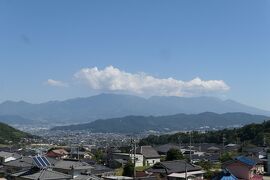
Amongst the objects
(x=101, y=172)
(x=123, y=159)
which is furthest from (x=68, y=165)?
(x=123, y=159)

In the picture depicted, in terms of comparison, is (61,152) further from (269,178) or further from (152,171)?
(269,178)

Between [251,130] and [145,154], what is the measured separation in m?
24.9

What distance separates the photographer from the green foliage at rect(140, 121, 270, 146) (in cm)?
6050

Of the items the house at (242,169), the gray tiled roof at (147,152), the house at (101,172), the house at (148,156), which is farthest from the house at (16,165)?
the gray tiled roof at (147,152)

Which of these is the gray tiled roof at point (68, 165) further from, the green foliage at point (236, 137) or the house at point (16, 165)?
the green foliage at point (236, 137)

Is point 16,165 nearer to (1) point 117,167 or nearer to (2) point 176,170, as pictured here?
(1) point 117,167

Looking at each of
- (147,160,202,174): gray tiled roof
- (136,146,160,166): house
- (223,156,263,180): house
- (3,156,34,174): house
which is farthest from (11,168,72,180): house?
(136,146,160,166): house

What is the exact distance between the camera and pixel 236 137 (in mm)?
66812

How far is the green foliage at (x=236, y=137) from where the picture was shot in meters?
60.5

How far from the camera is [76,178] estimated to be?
23750mm

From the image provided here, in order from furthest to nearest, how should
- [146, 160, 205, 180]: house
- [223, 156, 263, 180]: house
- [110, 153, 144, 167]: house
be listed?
[110, 153, 144, 167]: house
[146, 160, 205, 180]: house
[223, 156, 263, 180]: house

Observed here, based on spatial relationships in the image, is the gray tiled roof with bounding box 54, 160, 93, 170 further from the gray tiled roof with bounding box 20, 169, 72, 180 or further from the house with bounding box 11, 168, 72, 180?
the gray tiled roof with bounding box 20, 169, 72, 180

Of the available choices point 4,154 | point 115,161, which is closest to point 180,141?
point 115,161

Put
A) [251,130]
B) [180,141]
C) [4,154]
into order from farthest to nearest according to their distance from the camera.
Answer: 1. [180,141]
2. [251,130]
3. [4,154]
